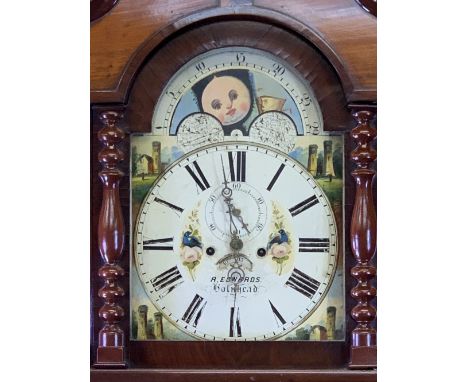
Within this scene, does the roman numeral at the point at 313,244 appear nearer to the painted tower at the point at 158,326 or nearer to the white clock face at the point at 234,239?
the white clock face at the point at 234,239

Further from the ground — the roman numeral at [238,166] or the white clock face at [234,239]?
the roman numeral at [238,166]

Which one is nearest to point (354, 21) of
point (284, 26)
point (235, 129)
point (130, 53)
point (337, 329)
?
point (284, 26)

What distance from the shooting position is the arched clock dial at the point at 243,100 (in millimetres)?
1826

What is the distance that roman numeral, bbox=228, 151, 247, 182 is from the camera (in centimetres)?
182

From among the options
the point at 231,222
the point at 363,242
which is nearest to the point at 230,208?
the point at 231,222

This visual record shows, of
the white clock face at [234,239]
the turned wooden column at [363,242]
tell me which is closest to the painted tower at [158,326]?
the white clock face at [234,239]

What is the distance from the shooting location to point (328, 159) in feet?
5.98

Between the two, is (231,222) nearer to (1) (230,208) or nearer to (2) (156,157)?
(1) (230,208)

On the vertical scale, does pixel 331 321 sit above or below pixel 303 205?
below

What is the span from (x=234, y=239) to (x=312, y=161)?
0.64 feet

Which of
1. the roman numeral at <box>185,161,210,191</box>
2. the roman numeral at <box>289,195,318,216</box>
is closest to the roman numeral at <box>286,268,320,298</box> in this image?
the roman numeral at <box>289,195,318,216</box>

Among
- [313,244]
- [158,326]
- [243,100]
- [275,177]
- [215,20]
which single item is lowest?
[158,326]

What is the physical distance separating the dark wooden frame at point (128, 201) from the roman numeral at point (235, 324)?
19mm

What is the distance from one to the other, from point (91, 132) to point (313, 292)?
485 millimetres
